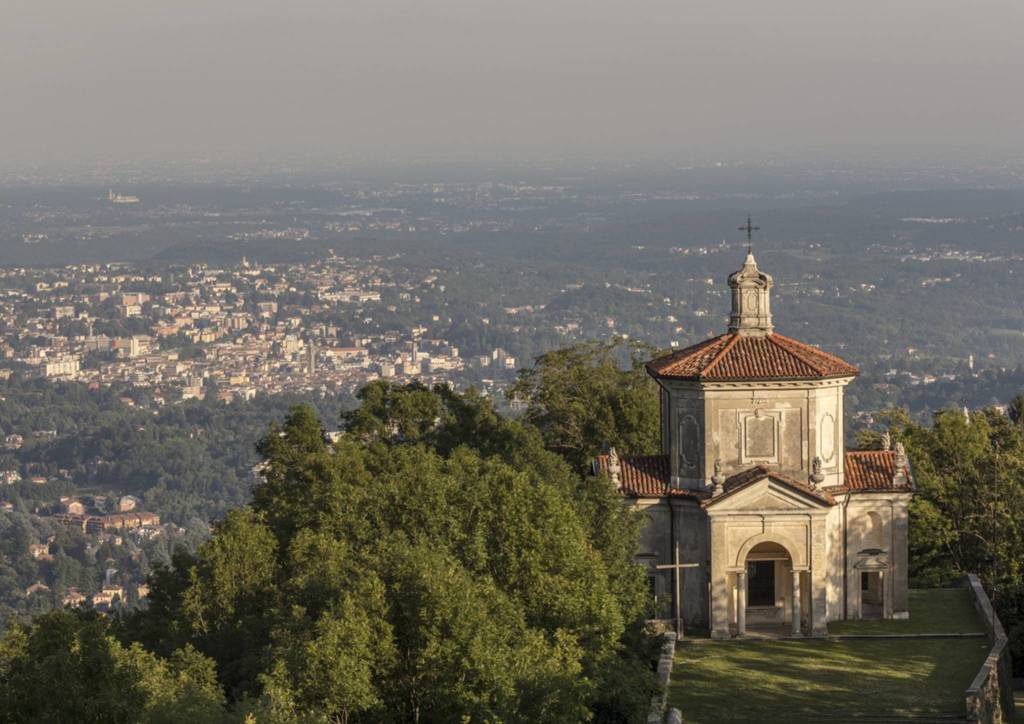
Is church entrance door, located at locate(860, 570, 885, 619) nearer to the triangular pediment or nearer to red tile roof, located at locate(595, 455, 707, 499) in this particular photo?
the triangular pediment

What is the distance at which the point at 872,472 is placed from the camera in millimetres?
49125

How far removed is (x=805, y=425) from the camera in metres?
48.3

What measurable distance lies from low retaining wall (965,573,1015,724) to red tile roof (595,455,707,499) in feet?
22.6

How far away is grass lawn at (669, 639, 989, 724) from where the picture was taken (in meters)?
41.0

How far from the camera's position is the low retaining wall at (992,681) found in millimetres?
40938

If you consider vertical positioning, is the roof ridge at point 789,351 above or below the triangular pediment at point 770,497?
above

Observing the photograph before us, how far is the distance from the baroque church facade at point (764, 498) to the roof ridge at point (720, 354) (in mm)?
42

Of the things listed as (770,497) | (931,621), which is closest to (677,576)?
(770,497)

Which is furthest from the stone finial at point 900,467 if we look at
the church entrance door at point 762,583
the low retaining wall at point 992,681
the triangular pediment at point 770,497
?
the low retaining wall at point 992,681

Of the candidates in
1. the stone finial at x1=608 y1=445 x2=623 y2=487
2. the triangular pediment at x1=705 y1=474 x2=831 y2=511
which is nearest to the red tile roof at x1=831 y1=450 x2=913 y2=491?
the triangular pediment at x1=705 y1=474 x2=831 y2=511

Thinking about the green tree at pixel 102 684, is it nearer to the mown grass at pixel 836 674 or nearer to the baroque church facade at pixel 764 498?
the mown grass at pixel 836 674

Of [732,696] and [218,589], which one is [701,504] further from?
[218,589]

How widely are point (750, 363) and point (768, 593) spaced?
5242 mm

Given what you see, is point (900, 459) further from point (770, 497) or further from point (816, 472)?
point (770, 497)
